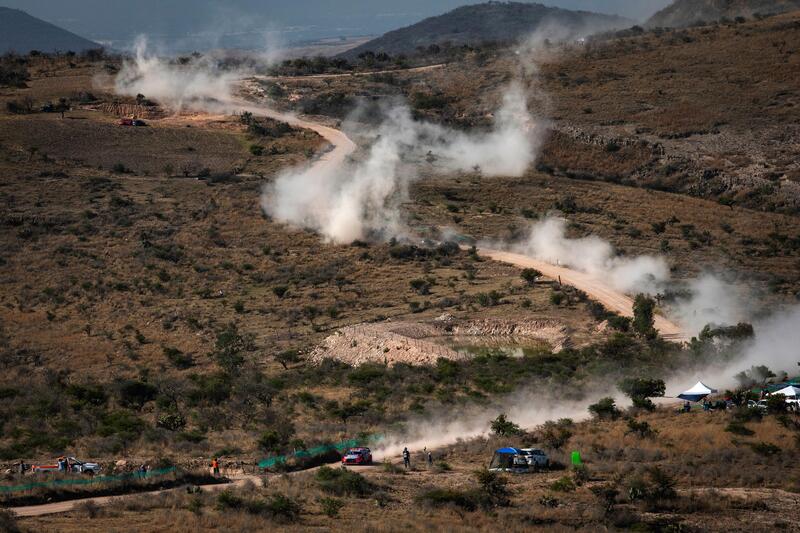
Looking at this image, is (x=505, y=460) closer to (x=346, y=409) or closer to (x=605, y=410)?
(x=605, y=410)

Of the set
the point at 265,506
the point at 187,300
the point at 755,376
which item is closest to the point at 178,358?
the point at 187,300

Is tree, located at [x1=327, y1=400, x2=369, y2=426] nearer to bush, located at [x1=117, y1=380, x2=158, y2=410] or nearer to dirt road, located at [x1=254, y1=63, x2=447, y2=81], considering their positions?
bush, located at [x1=117, y1=380, x2=158, y2=410]

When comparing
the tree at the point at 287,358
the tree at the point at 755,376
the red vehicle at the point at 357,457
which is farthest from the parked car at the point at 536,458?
the tree at the point at 287,358

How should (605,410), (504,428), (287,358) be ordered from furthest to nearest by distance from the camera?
(287,358), (605,410), (504,428)

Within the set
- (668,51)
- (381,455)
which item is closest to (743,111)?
(668,51)

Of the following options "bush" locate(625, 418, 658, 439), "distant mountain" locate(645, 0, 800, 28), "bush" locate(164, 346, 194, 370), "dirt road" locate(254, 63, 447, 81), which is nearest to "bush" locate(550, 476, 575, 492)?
"bush" locate(625, 418, 658, 439)

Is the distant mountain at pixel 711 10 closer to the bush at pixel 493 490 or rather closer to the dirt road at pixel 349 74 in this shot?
the dirt road at pixel 349 74

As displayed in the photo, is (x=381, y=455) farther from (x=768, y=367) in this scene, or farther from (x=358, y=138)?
(x=358, y=138)
